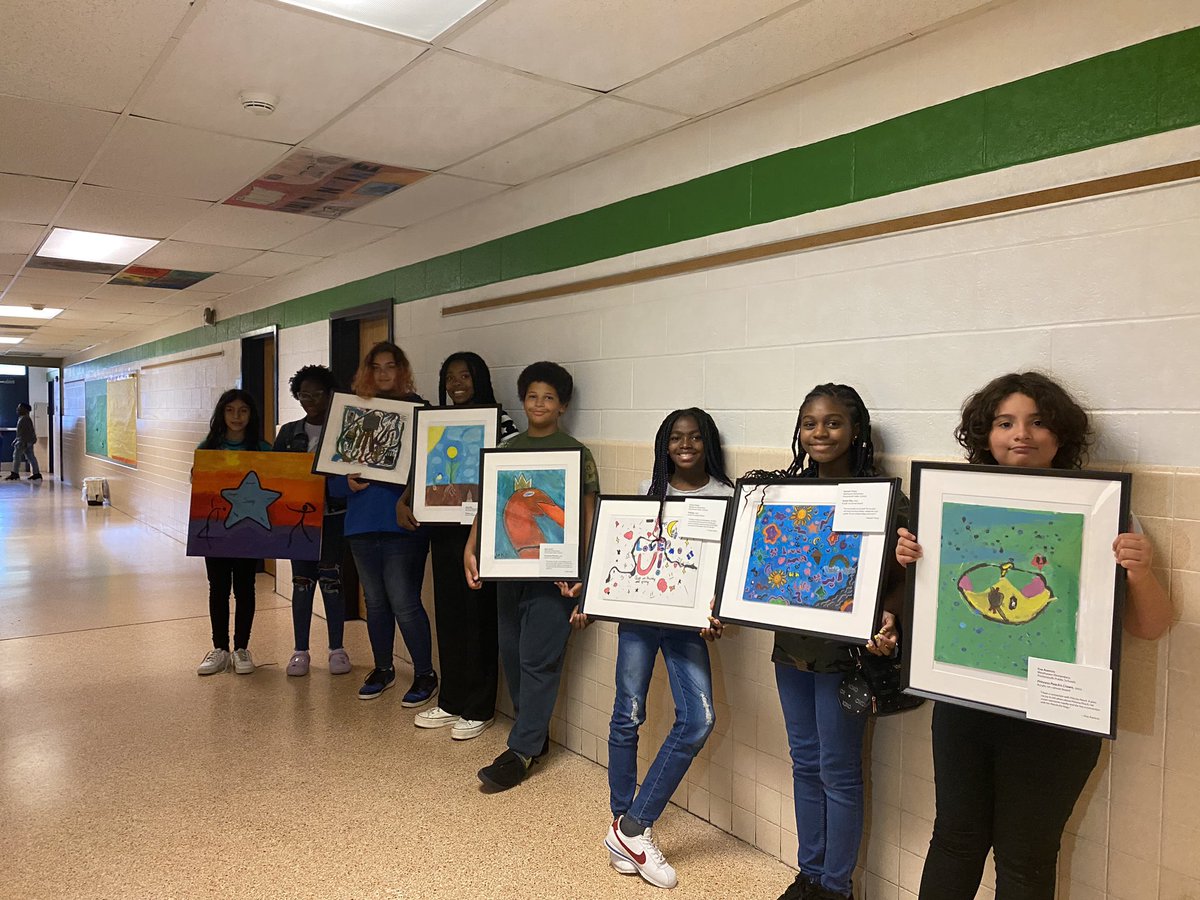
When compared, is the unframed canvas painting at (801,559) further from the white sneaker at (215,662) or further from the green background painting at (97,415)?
the green background painting at (97,415)

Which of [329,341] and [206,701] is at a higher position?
[329,341]

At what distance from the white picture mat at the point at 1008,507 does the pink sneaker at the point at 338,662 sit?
343 centimetres

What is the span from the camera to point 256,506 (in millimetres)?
4297

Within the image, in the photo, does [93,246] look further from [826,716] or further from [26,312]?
[826,716]

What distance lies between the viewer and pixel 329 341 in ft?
18.3

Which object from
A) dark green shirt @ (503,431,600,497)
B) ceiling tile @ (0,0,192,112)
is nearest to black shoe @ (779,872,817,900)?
dark green shirt @ (503,431,600,497)

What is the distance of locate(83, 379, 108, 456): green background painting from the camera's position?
12.7 metres

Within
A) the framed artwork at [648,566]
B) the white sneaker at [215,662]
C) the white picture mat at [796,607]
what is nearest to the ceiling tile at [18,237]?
the white sneaker at [215,662]

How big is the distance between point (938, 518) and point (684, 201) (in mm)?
1575

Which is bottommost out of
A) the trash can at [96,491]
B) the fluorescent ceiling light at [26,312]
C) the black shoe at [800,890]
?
the black shoe at [800,890]

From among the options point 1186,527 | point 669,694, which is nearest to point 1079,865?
point 1186,527

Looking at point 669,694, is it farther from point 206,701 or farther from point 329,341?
point 329,341

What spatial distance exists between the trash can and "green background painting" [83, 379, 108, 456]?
1.50ft

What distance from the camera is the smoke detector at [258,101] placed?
2.73 m
